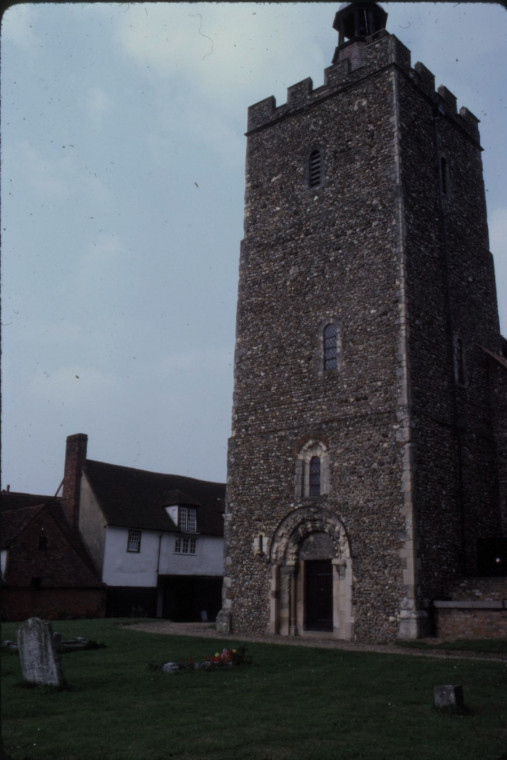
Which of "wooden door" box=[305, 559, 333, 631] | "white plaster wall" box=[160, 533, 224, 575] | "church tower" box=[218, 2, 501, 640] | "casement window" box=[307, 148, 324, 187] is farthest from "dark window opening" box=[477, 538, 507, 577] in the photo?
"white plaster wall" box=[160, 533, 224, 575]

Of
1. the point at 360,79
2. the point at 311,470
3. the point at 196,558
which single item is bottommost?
the point at 196,558

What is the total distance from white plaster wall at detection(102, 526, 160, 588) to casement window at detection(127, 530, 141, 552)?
187mm

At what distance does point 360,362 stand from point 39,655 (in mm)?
12813

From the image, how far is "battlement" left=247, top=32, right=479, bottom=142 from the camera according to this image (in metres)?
22.8

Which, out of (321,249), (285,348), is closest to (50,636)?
(285,348)

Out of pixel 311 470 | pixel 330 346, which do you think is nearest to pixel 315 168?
pixel 330 346

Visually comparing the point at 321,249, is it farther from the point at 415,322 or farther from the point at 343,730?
the point at 343,730

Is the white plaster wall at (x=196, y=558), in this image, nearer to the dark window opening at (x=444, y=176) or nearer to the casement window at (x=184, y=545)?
the casement window at (x=184, y=545)

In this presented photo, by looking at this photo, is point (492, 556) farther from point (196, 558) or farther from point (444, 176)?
point (196, 558)

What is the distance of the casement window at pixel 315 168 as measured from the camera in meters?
23.5

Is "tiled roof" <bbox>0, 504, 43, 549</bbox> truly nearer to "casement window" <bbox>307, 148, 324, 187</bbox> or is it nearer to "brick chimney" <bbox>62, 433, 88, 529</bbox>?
"brick chimney" <bbox>62, 433, 88, 529</bbox>

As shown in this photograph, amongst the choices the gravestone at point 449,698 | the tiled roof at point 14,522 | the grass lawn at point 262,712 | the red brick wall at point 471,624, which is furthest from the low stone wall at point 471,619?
the tiled roof at point 14,522

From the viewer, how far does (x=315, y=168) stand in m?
23.7

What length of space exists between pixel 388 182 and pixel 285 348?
630cm
